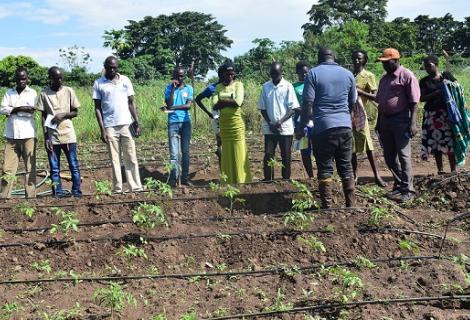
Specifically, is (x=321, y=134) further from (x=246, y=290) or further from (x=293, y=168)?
(x=293, y=168)

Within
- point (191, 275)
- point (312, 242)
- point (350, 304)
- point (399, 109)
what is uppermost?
point (399, 109)

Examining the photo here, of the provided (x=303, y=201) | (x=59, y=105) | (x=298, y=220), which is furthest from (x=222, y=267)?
(x=59, y=105)

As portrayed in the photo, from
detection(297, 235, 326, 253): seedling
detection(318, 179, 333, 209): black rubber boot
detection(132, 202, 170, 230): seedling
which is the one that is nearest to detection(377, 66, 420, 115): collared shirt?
detection(318, 179, 333, 209): black rubber boot

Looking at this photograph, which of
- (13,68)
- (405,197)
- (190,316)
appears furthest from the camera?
(13,68)

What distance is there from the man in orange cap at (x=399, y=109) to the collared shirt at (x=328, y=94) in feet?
3.04

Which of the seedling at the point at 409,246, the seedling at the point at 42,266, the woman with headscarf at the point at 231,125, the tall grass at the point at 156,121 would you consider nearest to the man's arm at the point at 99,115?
the woman with headscarf at the point at 231,125

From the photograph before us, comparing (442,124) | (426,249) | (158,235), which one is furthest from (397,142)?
(158,235)

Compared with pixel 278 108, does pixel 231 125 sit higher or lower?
lower

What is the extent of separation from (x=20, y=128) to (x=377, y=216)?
4.07 meters

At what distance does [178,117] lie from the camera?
Answer: 25.3 feet

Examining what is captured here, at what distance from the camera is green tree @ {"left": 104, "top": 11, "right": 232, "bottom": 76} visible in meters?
45.1

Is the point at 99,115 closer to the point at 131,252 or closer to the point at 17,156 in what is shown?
the point at 17,156

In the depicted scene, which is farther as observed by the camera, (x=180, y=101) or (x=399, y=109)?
(x=180, y=101)

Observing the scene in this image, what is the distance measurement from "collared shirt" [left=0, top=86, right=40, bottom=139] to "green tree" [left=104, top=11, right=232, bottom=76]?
3552 centimetres
